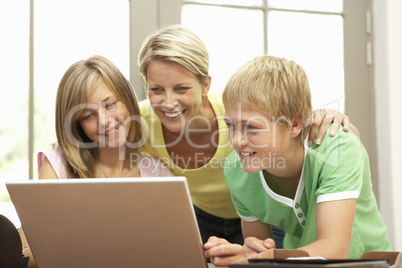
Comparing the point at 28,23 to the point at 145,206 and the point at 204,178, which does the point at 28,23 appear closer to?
the point at 204,178

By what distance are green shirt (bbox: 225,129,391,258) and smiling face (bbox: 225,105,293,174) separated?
90mm

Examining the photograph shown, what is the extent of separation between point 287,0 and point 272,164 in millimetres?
1082

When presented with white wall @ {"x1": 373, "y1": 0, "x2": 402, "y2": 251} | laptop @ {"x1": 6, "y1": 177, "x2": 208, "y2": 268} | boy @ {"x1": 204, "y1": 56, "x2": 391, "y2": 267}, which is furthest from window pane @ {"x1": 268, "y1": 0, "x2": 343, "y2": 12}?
laptop @ {"x1": 6, "y1": 177, "x2": 208, "y2": 268}

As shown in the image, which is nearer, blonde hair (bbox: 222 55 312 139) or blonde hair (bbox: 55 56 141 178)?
blonde hair (bbox: 222 55 312 139)

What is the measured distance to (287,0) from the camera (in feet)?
6.73

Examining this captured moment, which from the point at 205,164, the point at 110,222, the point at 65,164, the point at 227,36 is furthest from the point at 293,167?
the point at 227,36

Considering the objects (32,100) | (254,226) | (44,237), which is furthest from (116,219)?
(32,100)

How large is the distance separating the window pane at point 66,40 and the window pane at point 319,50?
0.73 metres

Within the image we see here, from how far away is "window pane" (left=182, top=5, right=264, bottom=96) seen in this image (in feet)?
6.40

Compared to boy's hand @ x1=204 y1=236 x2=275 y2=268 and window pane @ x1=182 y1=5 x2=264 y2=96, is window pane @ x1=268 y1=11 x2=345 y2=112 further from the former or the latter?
boy's hand @ x1=204 y1=236 x2=275 y2=268

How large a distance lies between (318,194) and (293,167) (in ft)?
0.61

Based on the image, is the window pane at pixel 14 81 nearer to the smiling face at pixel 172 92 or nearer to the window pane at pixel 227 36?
the smiling face at pixel 172 92

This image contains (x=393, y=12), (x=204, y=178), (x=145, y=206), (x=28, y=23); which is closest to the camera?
(x=145, y=206)

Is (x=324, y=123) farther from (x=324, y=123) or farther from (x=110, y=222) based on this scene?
(x=110, y=222)
